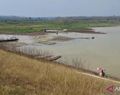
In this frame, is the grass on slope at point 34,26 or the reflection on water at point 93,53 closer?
the reflection on water at point 93,53

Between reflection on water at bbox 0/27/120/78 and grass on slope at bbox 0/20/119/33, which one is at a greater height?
reflection on water at bbox 0/27/120/78

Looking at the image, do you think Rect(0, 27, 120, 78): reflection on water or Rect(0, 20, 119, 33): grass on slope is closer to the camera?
Rect(0, 27, 120, 78): reflection on water

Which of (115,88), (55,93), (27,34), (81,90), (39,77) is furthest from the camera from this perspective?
(27,34)

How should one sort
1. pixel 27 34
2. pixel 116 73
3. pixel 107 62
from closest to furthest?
pixel 116 73 → pixel 107 62 → pixel 27 34

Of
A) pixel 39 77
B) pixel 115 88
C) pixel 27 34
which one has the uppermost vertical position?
pixel 115 88

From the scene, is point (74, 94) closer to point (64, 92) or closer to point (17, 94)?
point (64, 92)

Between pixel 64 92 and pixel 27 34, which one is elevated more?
pixel 64 92

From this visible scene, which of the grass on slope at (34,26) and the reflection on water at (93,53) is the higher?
the reflection on water at (93,53)

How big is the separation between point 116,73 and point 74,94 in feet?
62.3

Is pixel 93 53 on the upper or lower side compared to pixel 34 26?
upper

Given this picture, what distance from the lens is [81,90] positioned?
16.3 feet

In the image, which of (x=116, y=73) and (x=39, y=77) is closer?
(x=39, y=77)

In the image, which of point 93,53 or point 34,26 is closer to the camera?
point 93,53

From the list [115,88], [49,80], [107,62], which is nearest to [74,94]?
[115,88]
